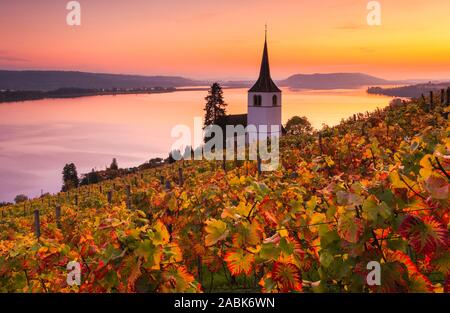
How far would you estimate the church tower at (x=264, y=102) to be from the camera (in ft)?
239

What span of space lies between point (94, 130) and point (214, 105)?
73.3 metres

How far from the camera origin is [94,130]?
135875mm

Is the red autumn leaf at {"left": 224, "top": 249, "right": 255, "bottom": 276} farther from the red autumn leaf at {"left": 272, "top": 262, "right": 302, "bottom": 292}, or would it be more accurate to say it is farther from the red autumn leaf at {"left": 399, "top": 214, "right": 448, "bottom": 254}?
the red autumn leaf at {"left": 399, "top": 214, "right": 448, "bottom": 254}

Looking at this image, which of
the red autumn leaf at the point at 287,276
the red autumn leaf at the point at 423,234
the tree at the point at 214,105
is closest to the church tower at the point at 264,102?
the tree at the point at 214,105

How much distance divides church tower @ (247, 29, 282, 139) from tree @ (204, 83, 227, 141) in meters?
4.84

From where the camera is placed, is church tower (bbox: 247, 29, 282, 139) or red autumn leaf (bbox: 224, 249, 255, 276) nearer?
red autumn leaf (bbox: 224, 249, 255, 276)

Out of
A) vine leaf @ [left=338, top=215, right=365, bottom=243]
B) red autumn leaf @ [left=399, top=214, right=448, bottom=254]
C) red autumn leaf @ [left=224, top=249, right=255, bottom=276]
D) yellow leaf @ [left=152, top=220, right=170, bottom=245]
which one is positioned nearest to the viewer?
red autumn leaf @ [left=399, top=214, right=448, bottom=254]

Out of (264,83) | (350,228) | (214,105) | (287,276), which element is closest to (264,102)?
(264,83)

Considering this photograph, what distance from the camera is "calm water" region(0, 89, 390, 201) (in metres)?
93.4

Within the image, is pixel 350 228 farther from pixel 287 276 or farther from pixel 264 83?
pixel 264 83

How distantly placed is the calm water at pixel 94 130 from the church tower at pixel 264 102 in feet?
22.1

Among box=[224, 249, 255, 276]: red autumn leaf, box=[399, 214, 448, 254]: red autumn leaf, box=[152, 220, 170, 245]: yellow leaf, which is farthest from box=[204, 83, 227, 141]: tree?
box=[399, 214, 448, 254]: red autumn leaf

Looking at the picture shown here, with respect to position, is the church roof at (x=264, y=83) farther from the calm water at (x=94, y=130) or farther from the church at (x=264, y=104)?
the calm water at (x=94, y=130)
